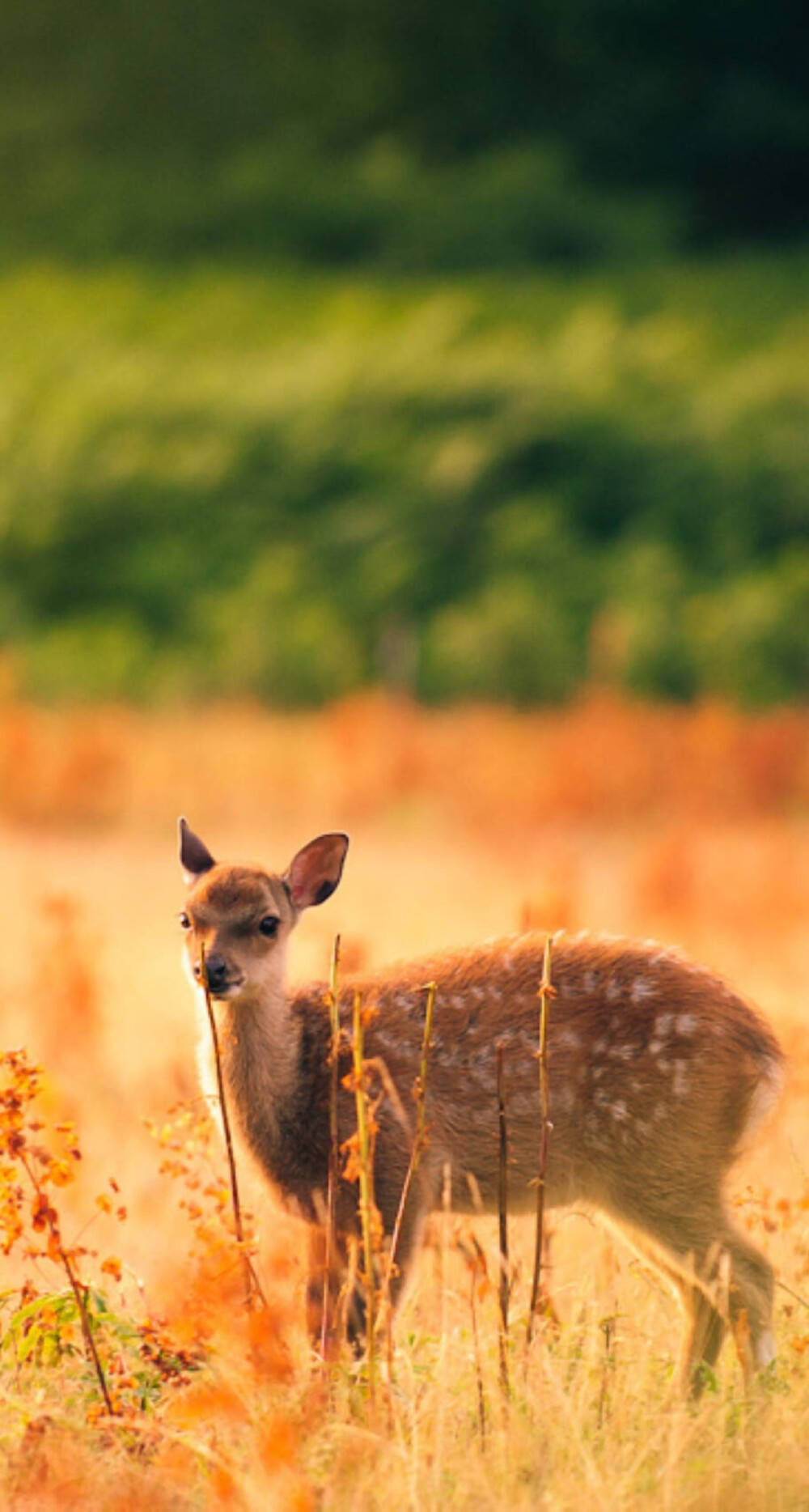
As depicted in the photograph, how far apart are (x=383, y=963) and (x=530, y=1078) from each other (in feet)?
3.04

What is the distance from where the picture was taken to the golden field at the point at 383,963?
373 cm

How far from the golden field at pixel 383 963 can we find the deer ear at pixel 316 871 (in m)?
0.59

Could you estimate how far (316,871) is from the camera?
5039mm

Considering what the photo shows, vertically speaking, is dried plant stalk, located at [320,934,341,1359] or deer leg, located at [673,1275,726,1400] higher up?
dried plant stalk, located at [320,934,341,1359]

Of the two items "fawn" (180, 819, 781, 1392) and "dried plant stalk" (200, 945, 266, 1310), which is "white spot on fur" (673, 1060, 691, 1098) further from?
"dried plant stalk" (200, 945, 266, 1310)

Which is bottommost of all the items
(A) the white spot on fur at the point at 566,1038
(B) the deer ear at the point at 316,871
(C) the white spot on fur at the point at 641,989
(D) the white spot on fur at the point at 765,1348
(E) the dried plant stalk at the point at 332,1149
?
(D) the white spot on fur at the point at 765,1348

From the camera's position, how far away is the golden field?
373cm

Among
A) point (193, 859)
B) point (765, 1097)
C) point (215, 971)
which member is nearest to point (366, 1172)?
point (215, 971)

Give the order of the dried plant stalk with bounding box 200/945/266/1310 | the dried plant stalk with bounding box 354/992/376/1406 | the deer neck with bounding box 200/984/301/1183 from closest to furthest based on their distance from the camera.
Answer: the dried plant stalk with bounding box 354/992/376/1406, the dried plant stalk with bounding box 200/945/266/1310, the deer neck with bounding box 200/984/301/1183

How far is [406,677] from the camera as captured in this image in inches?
938

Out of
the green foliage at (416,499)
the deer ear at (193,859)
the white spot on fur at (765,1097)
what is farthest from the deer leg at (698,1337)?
the green foliage at (416,499)

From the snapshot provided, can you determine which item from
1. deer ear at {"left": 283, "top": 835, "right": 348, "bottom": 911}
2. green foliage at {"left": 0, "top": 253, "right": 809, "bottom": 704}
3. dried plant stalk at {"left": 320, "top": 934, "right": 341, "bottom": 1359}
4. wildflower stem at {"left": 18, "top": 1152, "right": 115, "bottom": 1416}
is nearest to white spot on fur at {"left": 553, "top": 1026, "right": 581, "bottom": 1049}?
dried plant stalk at {"left": 320, "top": 934, "right": 341, "bottom": 1359}

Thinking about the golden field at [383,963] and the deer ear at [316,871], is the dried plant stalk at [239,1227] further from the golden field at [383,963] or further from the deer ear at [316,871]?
the deer ear at [316,871]

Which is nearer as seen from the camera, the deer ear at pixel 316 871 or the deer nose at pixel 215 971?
the deer nose at pixel 215 971
